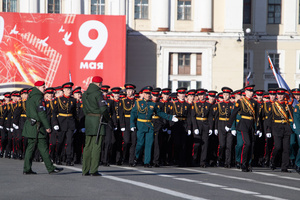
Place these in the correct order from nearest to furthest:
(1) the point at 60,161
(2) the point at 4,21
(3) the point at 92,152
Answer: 1. (3) the point at 92,152
2. (1) the point at 60,161
3. (2) the point at 4,21

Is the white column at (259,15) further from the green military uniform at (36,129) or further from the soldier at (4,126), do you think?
the green military uniform at (36,129)

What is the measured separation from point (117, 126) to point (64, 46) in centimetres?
2567

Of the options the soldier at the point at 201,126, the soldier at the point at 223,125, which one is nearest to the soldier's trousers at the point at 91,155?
the soldier at the point at 201,126

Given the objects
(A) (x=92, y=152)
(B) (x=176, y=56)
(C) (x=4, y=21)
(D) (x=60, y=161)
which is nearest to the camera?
(A) (x=92, y=152)

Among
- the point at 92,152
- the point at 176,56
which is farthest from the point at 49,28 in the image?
the point at 92,152

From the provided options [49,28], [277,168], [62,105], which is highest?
[49,28]

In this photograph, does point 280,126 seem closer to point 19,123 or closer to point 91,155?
point 91,155

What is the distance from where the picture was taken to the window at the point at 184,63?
165 ft

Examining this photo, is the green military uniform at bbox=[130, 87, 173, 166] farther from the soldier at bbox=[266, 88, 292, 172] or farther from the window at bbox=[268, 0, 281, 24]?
the window at bbox=[268, 0, 281, 24]

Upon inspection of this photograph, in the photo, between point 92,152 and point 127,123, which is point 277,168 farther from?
point 92,152

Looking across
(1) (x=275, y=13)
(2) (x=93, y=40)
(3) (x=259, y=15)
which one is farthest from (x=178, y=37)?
(1) (x=275, y=13)

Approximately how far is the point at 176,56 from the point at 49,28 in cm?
990

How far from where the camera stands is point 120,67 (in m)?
44.4

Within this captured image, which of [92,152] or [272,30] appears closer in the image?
[92,152]
